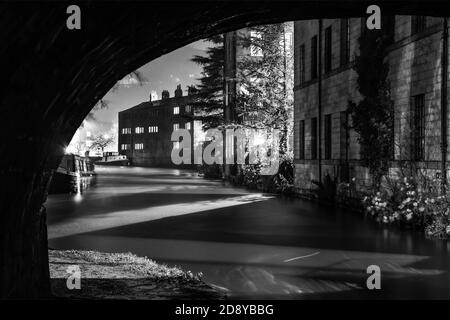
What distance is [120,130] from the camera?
134500 mm

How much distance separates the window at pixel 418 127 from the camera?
1719cm

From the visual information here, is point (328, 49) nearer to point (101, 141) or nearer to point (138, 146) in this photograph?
point (138, 146)

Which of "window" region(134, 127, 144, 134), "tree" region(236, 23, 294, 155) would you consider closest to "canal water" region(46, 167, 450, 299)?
"tree" region(236, 23, 294, 155)

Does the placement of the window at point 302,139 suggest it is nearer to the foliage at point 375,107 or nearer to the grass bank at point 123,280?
the foliage at point 375,107

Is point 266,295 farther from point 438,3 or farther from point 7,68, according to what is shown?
point 7,68

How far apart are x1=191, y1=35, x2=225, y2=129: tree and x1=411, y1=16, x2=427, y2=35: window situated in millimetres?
30302

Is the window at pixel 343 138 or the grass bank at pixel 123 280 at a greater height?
the window at pixel 343 138

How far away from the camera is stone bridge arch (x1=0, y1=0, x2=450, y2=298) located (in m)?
3.91

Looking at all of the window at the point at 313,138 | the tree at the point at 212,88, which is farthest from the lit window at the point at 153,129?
the window at the point at 313,138

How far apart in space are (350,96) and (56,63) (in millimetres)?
19323

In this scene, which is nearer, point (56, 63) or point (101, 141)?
point (56, 63)

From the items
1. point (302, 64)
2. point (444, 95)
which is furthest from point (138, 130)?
point (444, 95)

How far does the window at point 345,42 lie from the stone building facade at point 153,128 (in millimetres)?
77710

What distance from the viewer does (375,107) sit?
1862 cm
